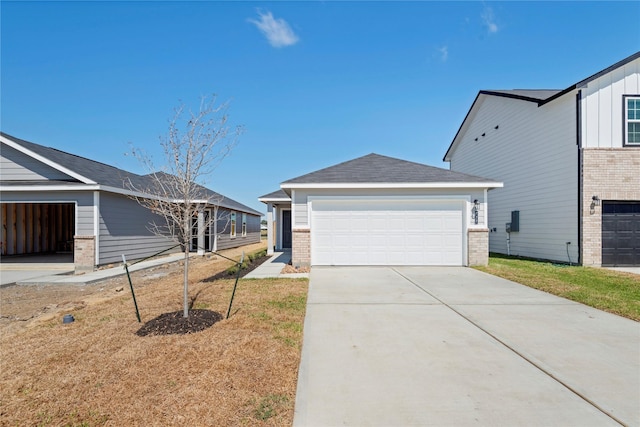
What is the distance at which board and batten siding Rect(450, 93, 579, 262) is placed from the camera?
1070cm

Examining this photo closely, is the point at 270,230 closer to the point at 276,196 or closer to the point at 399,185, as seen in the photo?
the point at 276,196

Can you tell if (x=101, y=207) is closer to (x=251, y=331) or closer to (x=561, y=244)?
(x=251, y=331)

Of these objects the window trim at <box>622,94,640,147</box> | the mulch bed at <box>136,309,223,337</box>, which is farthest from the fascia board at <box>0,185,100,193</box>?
the window trim at <box>622,94,640,147</box>

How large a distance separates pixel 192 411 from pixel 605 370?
4.07 m

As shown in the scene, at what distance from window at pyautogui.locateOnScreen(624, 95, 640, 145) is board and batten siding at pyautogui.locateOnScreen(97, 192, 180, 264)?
16.6m

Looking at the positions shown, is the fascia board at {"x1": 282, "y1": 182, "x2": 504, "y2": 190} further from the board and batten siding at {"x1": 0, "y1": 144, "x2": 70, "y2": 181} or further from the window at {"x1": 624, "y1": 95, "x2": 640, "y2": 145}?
the board and batten siding at {"x1": 0, "y1": 144, "x2": 70, "y2": 181}


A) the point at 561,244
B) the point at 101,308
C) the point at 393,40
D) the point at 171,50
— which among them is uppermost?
the point at 393,40

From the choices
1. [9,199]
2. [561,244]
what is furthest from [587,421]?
[9,199]

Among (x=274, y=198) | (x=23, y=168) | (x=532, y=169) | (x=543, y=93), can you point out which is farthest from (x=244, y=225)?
(x=543, y=93)

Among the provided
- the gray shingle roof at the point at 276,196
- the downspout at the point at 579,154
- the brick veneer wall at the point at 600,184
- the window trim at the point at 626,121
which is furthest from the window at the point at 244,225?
the window trim at the point at 626,121

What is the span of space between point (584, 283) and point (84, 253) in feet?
47.2

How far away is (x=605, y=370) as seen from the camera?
3.21 metres

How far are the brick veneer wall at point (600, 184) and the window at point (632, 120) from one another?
1.14 feet

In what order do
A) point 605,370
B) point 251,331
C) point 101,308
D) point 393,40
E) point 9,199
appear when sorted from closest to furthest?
point 605,370 < point 251,331 < point 101,308 < point 9,199 < point 393,40
